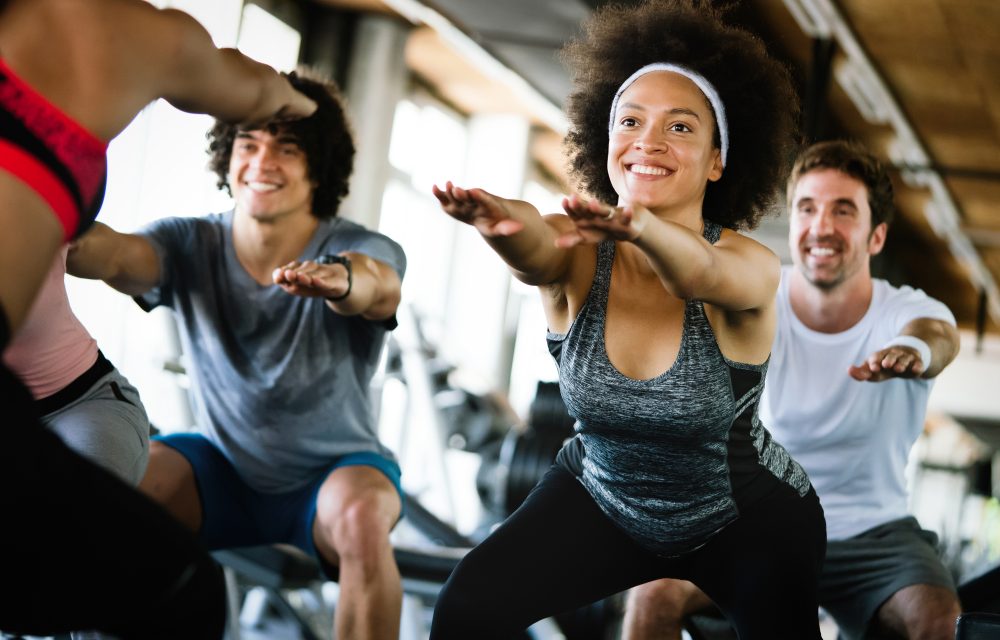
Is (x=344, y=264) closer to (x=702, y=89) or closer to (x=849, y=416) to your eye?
(x=702, y=89)

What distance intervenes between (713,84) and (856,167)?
1.00 meters

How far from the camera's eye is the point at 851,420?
290cm

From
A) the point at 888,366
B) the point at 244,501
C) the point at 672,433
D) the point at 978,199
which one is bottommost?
the point at 244,501

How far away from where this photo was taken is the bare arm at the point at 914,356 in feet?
7.84

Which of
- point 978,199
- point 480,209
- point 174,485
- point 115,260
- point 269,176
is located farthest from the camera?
point 978,199

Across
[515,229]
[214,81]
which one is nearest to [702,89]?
[515,229]

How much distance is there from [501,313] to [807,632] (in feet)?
30.6

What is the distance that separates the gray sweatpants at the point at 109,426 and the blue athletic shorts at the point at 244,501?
0.56 meters

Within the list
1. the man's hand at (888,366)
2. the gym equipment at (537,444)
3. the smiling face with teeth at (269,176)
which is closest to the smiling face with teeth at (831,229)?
the man's hand at (888,366)

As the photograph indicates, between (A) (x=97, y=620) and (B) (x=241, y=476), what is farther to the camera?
(B) (x=241, y=476)

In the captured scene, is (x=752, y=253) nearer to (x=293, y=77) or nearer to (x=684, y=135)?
(x=684, y=135)

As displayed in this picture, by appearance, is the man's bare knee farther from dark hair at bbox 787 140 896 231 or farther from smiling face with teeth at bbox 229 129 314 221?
dark hair at bbox 787 140 896 231

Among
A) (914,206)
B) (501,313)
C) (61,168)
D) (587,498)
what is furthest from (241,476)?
(914,206)

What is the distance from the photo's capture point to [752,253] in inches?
82.7
